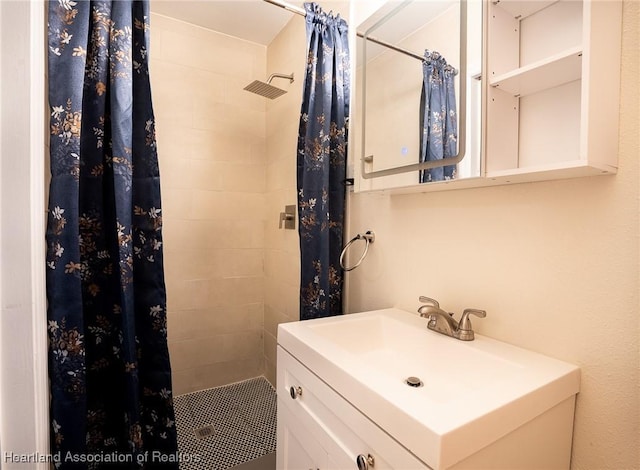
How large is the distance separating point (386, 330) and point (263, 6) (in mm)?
2014

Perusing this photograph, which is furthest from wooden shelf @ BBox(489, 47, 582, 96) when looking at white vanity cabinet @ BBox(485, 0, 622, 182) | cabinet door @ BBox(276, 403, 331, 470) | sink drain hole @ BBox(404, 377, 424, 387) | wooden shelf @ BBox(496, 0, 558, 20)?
cabinet door @ BBox(276, 403, 331, 470)

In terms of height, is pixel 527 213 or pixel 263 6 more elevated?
pixel 263 6

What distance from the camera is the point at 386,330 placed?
1.15 m

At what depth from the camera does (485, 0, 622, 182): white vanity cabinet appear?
682 mm

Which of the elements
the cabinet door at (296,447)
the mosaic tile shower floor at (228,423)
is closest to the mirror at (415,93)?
the cabinet door at (296,447)

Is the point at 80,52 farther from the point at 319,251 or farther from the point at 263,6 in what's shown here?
the point at 263,6

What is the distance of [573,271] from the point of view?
0.79m

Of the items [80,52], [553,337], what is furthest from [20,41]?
[553,337]

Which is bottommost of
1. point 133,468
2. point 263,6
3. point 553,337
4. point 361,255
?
point 133,468

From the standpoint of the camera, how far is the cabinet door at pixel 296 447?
0.85 metres

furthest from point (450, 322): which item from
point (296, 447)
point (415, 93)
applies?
point (415, 93)

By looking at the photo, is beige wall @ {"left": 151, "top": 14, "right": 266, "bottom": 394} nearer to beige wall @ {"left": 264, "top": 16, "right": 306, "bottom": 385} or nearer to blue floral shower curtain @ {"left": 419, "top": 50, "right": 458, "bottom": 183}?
beige wall @ {"left": 264, "top": 16, "right": 306, "bottom": 385}

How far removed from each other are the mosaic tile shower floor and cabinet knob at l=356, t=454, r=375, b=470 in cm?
117

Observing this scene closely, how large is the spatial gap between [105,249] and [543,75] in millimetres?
1432
